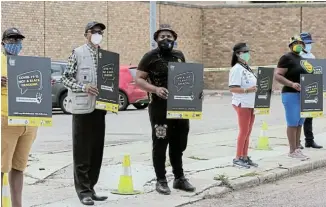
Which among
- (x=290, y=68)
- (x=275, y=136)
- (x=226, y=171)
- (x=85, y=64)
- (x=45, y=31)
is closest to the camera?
(x=85, y=64)

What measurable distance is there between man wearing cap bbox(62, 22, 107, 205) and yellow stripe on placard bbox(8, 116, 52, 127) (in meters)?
0.73

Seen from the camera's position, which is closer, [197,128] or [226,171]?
[226,171]

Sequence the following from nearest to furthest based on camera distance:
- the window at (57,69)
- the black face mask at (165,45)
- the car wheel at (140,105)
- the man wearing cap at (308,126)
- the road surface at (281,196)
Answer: the black face mask at (165,45) → the road surface at (281,196) → the man wearing cap at (308,126) → the window at (57,69) → the car wheel at (140,105)

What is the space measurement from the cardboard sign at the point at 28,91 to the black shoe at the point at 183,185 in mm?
2232

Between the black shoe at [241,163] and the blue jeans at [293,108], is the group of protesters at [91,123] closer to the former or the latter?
the black shoe at [241,163]

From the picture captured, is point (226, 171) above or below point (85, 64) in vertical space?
below

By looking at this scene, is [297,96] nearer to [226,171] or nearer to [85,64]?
[226,171]

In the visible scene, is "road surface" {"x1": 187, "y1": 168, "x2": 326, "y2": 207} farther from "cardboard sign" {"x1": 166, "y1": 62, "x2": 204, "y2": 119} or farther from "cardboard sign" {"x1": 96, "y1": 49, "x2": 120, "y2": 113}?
"cardboard sign" {"x1": 96, "y1": 49, "x2": 120, "y2": 113}

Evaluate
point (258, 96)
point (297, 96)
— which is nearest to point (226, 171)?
point (258, 96)

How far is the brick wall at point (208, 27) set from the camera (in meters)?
26.6

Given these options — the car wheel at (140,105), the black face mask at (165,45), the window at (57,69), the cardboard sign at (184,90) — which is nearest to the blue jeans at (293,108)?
the cardboard sign at (184,90)

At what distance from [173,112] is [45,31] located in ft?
61.4

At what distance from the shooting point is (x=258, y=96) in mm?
8516

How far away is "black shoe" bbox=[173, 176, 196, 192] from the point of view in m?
7.04
